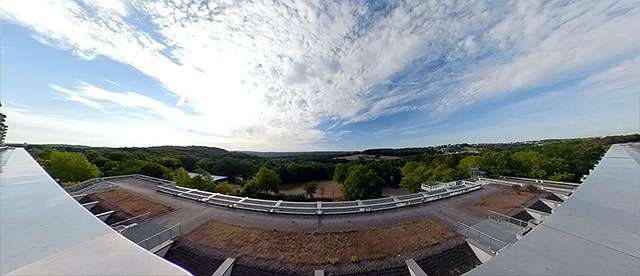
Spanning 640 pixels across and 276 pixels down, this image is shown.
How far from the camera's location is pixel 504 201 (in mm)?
14000

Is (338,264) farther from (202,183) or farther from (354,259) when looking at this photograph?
(202,183)

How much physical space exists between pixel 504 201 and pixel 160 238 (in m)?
18.6

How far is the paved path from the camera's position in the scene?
979cm

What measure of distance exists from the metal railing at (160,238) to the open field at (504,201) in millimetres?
14968

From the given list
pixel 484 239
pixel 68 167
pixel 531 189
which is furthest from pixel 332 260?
pixel 68 167

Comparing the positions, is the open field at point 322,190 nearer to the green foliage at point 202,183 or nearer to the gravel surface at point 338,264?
the green foliage at point 202,183

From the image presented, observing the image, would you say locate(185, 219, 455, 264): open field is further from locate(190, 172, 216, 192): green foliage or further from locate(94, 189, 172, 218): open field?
locate(190, 172, 216, 192): green foliage

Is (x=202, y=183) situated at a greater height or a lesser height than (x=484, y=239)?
greater

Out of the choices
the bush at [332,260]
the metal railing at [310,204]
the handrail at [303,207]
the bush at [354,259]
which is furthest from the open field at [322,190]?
the bush at [332,260]

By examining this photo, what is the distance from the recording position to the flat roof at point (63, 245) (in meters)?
1.43

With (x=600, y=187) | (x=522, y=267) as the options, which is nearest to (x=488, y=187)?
(x=600, y=187)

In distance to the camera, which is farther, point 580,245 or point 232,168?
point 232,168

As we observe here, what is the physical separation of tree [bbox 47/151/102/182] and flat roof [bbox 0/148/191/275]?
29.5 metres

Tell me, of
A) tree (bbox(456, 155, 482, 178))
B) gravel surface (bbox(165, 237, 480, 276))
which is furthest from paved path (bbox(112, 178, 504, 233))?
tree (bbox(456, 155, 482, 178))
